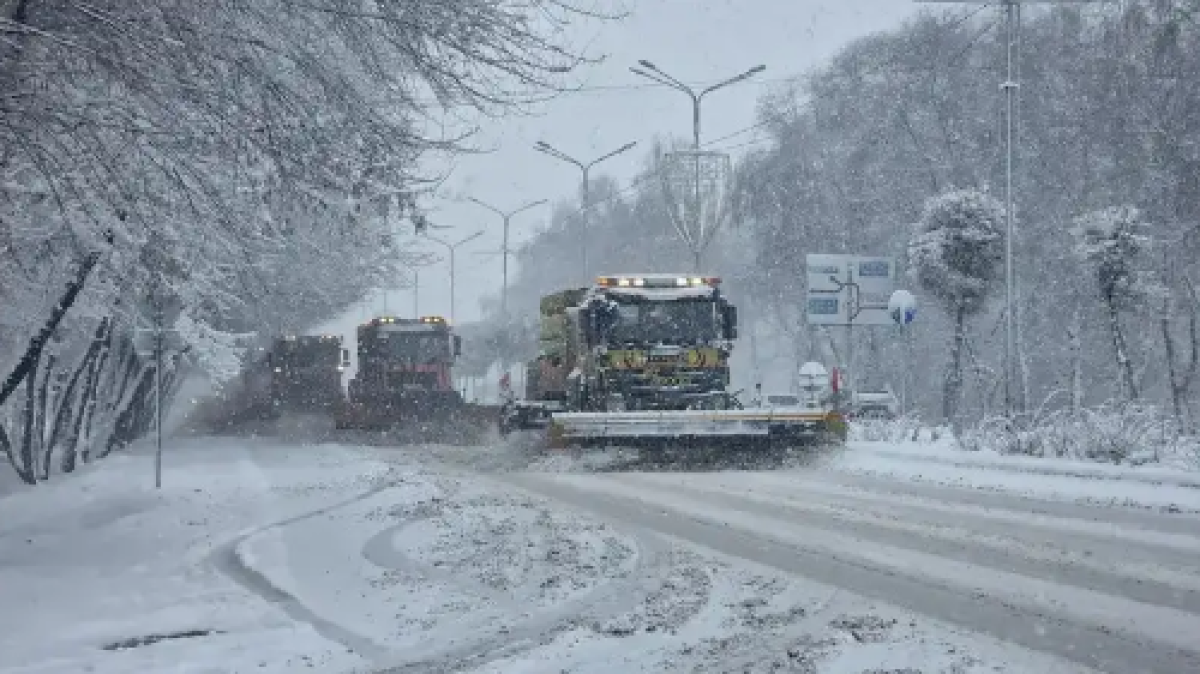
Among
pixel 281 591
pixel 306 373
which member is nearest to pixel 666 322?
pixel 281 591

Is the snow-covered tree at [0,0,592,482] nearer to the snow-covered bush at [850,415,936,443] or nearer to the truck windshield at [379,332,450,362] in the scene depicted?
the snow-covered bush at [850,415,936,443]

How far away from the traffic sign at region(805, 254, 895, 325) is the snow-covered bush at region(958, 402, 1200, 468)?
11505mm

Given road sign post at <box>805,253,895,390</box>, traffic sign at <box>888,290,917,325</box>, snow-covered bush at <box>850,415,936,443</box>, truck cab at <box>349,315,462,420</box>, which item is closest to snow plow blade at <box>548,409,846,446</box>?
snow-covered bush at <box>850,415,936,443</box>

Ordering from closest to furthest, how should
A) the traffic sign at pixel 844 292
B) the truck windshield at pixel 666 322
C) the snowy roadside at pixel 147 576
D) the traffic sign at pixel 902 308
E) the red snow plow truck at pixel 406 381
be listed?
the snowy roadside at pixel 147 576 → the truck windshield at pixel 666 322 → the traffic sign at pixel 902 308 → the traffic sign at pixel 844 292 → the red snow plow truck at pixel 406 381

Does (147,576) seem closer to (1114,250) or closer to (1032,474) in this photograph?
(1032,474)

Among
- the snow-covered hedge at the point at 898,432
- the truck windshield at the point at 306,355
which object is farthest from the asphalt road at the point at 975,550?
the truck windshield at the point at 306,355

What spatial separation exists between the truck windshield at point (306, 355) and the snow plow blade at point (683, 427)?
23888 millimetres

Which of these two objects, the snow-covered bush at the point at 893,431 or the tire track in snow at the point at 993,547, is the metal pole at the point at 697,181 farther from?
the tire track in snow at the point at 993,547

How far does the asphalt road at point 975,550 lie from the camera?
6.62 m

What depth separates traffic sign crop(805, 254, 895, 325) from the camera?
31.5 meters

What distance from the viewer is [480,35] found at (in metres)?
8.58

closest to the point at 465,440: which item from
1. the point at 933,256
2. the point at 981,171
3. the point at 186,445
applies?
the point at 186,445

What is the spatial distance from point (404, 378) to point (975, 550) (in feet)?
81.3

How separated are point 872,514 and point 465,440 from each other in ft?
58.2
